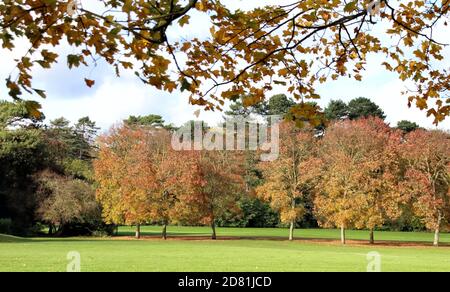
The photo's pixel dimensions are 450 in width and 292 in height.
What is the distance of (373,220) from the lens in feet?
116

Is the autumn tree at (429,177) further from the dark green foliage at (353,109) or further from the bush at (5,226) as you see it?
the bush at (5,226)

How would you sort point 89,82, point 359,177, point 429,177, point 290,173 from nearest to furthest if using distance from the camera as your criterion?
point 89,82
point 359,177
point 429,177
point 290,173

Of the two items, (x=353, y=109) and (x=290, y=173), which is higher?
(x=353, y=109)

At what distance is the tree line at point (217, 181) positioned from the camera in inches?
1442

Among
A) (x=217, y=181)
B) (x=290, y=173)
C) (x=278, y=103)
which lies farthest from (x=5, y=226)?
(x=278, y=103)

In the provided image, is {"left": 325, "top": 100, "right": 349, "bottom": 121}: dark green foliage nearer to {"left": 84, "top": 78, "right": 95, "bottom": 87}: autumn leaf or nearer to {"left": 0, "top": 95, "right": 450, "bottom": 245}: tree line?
{"left": 0, "top": 95, "right": 450, "bottom": 245}: tree line

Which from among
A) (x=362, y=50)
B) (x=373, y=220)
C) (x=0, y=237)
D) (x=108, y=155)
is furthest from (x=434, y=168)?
(x=362, y=50)

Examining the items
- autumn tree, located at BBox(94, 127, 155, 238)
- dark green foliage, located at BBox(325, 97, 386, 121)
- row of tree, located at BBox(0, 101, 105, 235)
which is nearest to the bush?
row of tree, located at BBox(0, 101, 105, 235)

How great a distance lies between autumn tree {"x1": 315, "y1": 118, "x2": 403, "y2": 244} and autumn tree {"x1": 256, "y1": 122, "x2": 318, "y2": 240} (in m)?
1.07

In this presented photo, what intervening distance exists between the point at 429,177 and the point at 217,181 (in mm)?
14127

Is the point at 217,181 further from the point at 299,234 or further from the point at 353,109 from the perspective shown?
the point at 353,109

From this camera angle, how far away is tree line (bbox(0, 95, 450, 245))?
36.6 meters

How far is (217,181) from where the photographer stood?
128ft

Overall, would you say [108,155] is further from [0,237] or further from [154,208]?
[0,237]
